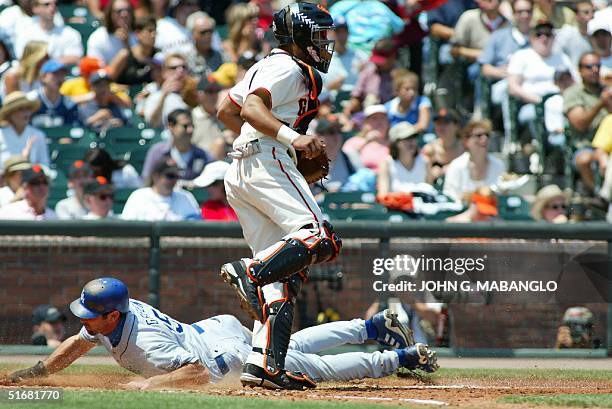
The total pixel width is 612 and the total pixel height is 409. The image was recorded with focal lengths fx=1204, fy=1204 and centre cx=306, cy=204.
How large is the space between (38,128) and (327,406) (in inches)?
276

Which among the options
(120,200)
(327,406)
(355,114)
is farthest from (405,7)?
(327,406)

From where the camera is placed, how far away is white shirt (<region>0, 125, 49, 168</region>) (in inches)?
433

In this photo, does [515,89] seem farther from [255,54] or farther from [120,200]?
[120,200]

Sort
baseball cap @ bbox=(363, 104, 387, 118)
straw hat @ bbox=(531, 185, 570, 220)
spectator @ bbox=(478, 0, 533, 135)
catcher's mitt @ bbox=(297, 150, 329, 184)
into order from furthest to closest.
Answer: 1. spectator @ bbox=(478, 0, 533, 135)
2. baseball cap @ bbox=(363, 104, 387, 118)
3. straw hat @ bbox=(531, 185, 570, 220)
4. catcher's mitt @ bbox=(297, 150, 329, 184)

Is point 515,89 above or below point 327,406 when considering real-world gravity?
above

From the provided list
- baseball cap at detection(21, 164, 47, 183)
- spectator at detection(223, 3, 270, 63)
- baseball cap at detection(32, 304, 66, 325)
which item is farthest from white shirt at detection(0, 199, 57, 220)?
spectator at detection(223, 3, 270, 63)

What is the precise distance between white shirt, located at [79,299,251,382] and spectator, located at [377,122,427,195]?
4.14 metres

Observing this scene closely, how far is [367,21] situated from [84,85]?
123 inches

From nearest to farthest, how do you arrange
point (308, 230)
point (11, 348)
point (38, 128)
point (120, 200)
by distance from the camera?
point (308, 230)
point (11, 348)
point (120, 200)
point (38, 128)

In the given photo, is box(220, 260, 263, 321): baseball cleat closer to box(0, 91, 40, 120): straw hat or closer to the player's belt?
the player's belt

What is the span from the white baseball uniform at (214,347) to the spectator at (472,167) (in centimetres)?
421

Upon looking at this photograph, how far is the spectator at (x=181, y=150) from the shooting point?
427 inches

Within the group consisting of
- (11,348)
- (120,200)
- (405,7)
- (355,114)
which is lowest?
(11,348)

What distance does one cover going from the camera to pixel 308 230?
5957 mm
